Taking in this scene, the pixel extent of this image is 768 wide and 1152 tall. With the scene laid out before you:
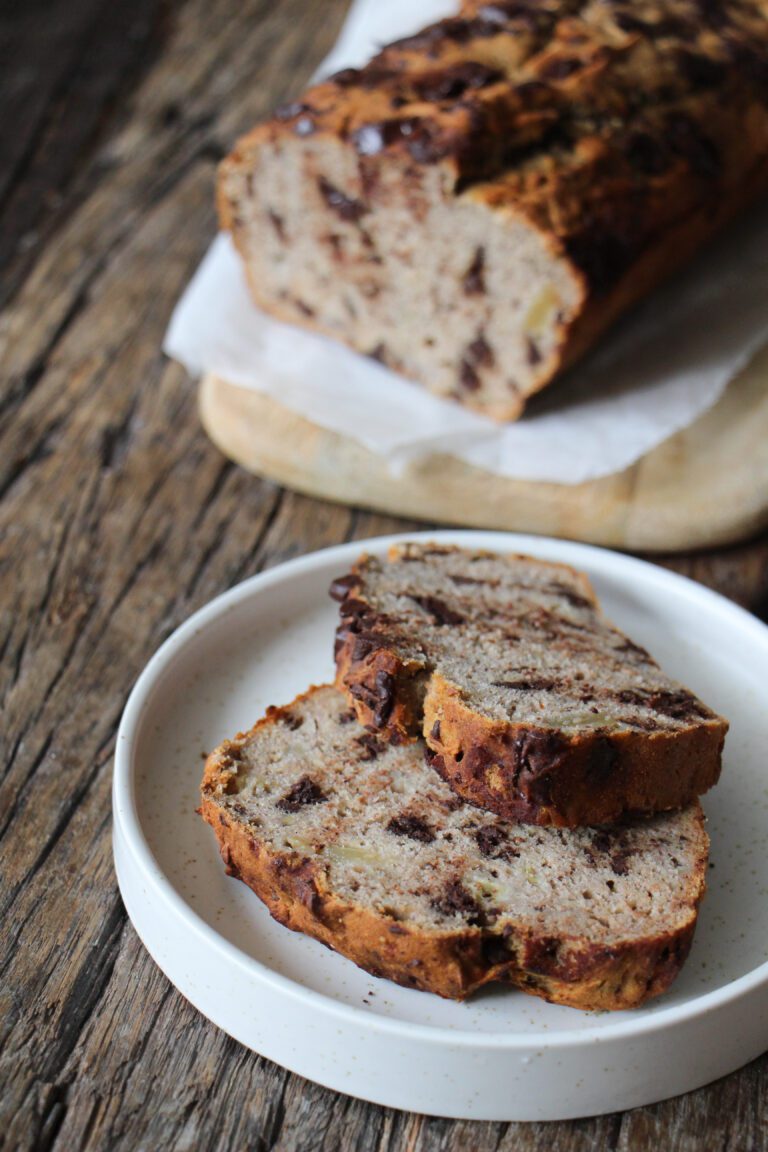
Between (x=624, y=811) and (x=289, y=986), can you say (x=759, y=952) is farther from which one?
(x=289, y=986)

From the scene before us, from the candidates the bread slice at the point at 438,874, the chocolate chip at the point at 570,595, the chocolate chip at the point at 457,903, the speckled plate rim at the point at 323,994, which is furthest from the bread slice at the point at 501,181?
the chocolate chip at the point at 457,903

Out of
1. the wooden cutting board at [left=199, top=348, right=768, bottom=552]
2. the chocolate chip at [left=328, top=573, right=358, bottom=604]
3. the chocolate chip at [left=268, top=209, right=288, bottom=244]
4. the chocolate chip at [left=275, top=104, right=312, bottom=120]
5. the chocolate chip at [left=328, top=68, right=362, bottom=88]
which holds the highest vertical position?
the chocolate chip at [left=275, top=104, right=312, bottom=120]

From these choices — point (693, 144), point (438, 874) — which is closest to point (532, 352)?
point (693, 144)

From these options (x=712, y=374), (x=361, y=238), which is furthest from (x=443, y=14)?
(x=712, y=374)

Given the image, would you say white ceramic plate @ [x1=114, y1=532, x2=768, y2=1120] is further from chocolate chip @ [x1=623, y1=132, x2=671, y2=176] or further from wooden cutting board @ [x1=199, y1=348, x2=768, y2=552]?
chocolate chip @ [x1=623, y1=132, x2=671, y2=176]

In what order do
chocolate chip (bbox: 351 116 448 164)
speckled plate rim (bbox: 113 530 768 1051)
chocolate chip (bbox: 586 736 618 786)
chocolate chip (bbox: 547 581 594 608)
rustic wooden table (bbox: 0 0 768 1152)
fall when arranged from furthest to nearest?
chocolate chip (bbox: 351 116 448 164)
chocolate chip (bbox: 547 581 594 608)
chocolate chip (bbox: 586 736 618 786)
rustic wooden table (bbox: 0 0 768 1152)
speckled plate rim (bbox: 113 530 768 1051)

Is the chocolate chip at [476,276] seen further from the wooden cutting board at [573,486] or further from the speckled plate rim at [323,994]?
the speckled plate rim at [323,994]

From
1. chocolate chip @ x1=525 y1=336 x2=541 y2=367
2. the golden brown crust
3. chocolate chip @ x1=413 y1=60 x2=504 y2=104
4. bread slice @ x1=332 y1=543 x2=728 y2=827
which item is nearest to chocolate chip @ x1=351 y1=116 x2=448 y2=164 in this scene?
chocolate chip @ x1=413 y1=60 x2=504 y2=104
